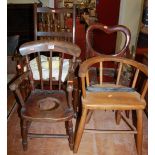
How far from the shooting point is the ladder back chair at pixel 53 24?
2.18 m

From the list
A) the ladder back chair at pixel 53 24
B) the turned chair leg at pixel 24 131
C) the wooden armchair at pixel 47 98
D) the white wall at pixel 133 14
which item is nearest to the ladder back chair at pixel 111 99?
the wooden armchair at pixel 47 98

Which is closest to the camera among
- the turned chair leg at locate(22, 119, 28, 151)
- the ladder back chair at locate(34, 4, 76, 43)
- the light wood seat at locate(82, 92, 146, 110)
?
the light wood seat at locate(82, 92, 146, 110)

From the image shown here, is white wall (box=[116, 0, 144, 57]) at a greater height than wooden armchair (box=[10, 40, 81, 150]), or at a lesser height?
greater

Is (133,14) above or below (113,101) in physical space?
above

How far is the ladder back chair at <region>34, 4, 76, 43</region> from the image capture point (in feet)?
7.14

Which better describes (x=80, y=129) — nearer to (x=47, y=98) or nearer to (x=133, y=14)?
(x=47, y=98)

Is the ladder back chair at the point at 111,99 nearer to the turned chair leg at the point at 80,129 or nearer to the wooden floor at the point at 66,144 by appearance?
the turned chair leg at the point at 80,129

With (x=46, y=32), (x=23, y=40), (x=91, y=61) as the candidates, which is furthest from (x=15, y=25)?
(x=91, y=61)

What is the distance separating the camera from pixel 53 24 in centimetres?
240

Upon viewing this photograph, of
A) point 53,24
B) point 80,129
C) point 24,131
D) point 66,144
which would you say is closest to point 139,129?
point 80,129

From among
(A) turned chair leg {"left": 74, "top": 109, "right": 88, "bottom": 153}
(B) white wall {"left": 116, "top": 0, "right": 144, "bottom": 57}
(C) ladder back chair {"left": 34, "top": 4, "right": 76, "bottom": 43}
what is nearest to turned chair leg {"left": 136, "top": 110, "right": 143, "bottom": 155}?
(A) turned chair leg {"left": 74, "top": 109, "right": 88, "bottom": 153}

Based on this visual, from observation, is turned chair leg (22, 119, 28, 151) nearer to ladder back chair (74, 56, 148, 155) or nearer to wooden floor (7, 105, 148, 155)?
wooden floor (7, 105, 148, 155)
